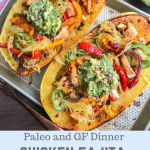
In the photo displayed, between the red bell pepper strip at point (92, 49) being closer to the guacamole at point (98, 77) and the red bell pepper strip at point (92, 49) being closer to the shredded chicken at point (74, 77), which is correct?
the guacamole at point (98, 77)

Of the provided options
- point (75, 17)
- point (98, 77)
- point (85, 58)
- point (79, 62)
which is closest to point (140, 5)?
point (75, 17)

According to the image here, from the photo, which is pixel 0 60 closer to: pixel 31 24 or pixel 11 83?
pixel 11 83

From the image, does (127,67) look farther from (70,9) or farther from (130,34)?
(70,9)

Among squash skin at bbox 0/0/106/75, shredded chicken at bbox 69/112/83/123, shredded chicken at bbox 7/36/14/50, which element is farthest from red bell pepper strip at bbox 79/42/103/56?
shredded chicken at bbox 7/36/14/50

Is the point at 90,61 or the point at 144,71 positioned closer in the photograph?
the point at 90,61

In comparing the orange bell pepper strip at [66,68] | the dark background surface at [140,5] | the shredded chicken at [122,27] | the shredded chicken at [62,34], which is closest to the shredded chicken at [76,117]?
the orange bell pepper strip at [66,68]

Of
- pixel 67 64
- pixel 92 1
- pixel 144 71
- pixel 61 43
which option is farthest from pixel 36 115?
pixel 92 1
